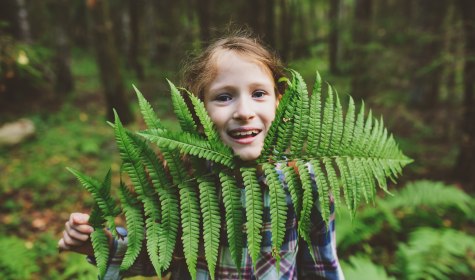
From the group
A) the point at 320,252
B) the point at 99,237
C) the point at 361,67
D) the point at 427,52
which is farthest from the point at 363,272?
the point at 427,52

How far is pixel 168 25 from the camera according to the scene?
856 inches

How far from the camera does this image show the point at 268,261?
1476mm

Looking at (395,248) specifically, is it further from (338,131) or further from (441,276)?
(338,131)

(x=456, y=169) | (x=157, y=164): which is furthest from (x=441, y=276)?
(x=456, y=169)

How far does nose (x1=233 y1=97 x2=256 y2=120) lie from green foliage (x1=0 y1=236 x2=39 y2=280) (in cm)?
287

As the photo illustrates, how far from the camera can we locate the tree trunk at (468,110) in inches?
170

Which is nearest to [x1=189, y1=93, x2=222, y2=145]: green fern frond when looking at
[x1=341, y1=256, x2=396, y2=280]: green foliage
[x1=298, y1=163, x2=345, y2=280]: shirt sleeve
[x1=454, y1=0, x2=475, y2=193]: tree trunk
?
[x1=298, y1=163, x2=345, y2=280]: shirt sleeve

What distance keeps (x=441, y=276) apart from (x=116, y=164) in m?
5.68

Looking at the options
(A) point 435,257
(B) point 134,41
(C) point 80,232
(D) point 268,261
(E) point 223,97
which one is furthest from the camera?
(B) point 134,41

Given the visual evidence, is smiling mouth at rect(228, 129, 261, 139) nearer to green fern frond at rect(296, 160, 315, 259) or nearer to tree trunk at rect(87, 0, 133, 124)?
green fern frond at rect(296, 160, 315, 259)

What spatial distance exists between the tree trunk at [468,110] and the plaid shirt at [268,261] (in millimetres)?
3725

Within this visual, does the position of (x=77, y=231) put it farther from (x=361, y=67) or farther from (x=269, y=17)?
(x=269, y=17)

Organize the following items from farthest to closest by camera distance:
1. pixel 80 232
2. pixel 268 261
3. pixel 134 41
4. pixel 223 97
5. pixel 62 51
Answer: pixel 134 41, pixel 62 51, pixel 268 261, pixel 223 97, pixel 80 232

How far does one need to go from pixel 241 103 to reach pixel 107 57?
7525 millimetres
